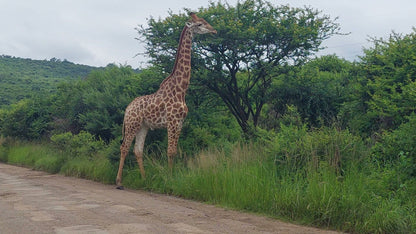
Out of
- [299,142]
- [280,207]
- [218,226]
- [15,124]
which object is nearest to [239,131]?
[299,142]

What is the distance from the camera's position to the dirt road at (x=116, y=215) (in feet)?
18.7

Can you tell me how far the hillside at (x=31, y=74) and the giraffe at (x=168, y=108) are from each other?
33.3 meters

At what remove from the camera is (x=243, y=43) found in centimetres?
1201

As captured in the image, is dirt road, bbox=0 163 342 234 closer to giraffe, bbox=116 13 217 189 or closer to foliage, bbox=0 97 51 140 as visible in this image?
giraffe, bbox=116 13 217 189

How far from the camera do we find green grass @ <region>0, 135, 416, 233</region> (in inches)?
233

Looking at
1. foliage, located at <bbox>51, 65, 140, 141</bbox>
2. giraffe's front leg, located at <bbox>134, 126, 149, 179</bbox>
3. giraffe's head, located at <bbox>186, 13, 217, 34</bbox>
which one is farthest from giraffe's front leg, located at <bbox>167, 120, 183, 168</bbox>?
foliage, located at <bbox>51, 65, 140, 141</bbox>

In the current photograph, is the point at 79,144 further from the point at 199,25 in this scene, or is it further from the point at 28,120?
the point at 28,120

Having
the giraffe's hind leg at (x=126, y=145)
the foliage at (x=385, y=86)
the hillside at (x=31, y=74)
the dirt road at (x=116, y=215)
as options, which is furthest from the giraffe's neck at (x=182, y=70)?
the hillside at (x=31, y=74)

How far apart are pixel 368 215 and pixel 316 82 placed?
7.30 metres

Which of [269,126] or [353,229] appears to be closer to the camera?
[353,229]

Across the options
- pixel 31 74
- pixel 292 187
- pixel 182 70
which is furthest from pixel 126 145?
pixel 31 74

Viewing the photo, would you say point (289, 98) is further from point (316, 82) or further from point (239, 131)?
point (239, 131)

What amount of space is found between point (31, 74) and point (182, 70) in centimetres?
5680

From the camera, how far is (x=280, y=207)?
6.85m
